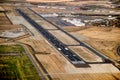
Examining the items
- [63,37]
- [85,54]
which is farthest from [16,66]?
[63,37]

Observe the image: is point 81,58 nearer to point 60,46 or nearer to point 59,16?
point 60,46

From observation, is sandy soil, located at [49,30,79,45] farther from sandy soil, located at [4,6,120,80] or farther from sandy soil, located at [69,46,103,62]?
sandy soil, located at [4,6,120,80]

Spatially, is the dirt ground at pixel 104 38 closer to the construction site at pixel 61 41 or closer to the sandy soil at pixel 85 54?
the construction site at pixel 61 41

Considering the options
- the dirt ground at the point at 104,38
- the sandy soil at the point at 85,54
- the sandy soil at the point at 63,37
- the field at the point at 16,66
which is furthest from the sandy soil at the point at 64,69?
the dirt ground at the point at 104,38

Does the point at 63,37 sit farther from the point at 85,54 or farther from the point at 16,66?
the point at 16,66

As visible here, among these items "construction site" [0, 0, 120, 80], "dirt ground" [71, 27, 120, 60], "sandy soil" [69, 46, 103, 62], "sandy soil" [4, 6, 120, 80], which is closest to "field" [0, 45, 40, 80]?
"construction site" [0, 0, 120, 80]

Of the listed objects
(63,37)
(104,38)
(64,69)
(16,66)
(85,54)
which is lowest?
(104,38)
